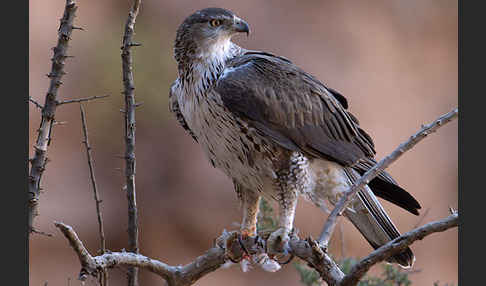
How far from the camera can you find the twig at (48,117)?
2693 millimetres

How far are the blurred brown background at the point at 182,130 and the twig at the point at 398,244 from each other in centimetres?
471

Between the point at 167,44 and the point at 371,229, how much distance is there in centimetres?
514

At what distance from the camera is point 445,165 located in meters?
9.24

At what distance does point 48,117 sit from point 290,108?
64.0 inches

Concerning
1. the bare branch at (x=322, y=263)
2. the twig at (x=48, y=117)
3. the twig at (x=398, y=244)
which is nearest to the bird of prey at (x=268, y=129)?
the bare branch at (x=322, y=263)

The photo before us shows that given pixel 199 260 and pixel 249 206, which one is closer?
pixel 199 260

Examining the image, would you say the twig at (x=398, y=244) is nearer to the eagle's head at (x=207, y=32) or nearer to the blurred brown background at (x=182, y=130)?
the eagle's head at (x=207, y=32)

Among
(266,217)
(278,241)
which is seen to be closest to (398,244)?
(278,241)

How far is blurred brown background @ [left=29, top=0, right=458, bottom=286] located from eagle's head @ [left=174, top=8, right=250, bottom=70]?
12.8 feet

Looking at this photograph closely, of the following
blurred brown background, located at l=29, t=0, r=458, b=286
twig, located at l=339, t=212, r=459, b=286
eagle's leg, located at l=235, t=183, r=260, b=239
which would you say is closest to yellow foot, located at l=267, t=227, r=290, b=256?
eagle's leg, located at l=235, t=183, r=260, b=239

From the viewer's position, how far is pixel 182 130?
26.5 feet

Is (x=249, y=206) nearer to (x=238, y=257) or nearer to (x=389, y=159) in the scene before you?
(x=238, y=257)

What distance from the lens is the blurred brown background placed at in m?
7.58

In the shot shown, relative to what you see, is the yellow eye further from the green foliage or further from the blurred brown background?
the blurred brown background
